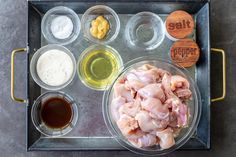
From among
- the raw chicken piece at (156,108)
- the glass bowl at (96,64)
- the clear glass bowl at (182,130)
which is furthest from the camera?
the glass bowl at (96,64)

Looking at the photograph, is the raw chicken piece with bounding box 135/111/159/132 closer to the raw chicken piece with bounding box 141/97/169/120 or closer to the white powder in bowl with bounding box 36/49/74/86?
the raw chicken piece with bounding box 141/97/169/120

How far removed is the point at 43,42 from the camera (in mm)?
1401

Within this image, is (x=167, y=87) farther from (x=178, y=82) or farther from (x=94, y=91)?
(x=94, y=91)

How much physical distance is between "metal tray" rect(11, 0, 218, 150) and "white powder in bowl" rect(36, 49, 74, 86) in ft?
0.13

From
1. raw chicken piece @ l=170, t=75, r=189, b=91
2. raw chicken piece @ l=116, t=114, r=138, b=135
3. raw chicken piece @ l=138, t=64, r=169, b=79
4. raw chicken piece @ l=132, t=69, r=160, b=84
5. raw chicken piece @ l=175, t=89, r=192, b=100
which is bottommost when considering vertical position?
raw chicken piece @ l=116, t=114, r=138, b=135

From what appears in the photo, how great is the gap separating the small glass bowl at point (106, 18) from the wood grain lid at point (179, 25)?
7.1 inches

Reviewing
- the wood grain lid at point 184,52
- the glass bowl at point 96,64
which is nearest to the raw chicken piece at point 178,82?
the wood grain lid at point 184,52

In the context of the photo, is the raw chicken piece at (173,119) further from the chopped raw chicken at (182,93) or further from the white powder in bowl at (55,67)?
the white powder in bowl at (55,67)

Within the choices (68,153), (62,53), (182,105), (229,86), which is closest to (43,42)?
(62,53)

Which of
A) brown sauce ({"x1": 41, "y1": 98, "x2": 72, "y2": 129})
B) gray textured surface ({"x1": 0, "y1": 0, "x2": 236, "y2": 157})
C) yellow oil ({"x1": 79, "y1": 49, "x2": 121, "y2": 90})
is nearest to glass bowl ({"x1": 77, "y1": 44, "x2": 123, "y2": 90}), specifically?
yellow oil ({"x1": 79, "y1": 49, "x2": 121, "y2": 90})

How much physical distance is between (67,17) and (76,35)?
71 millimetres

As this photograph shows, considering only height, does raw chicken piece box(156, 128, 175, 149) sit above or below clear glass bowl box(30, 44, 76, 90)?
below

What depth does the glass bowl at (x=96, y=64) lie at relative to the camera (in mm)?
1385

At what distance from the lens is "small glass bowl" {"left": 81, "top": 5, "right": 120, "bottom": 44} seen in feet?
4.51
